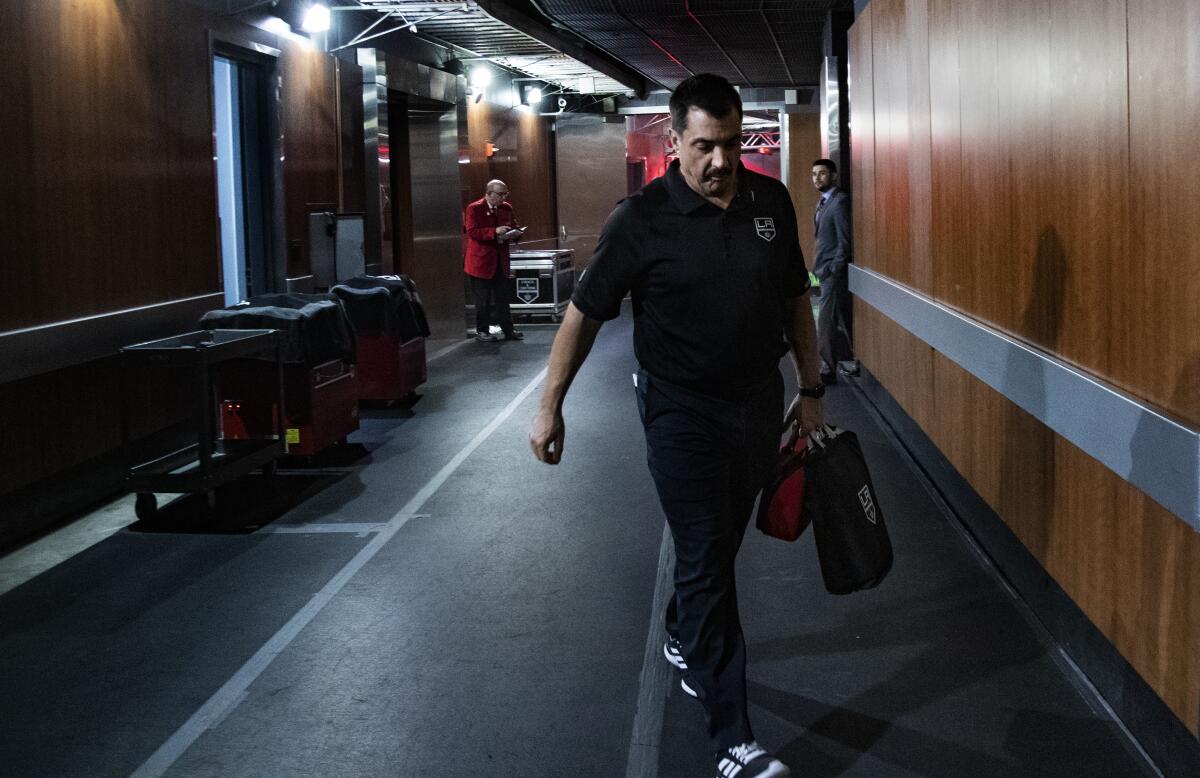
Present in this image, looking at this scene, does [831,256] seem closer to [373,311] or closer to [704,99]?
[373,311]

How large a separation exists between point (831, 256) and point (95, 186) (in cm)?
628

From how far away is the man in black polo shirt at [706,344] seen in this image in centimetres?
334

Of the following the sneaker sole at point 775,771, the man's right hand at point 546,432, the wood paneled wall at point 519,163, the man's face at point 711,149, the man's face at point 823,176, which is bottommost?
the sneaker sole at point 775,771

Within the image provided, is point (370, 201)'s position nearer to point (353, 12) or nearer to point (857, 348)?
point (353, 12)

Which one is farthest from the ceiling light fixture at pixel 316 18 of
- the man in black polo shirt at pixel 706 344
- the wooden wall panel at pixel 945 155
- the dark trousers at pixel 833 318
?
the man in black polo shirt at pixel 706 344

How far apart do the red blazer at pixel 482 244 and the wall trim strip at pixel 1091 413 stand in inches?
360

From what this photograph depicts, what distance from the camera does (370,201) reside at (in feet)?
40.5

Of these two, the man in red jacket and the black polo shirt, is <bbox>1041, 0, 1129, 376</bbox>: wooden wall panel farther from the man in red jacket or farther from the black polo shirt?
the man in red jacket

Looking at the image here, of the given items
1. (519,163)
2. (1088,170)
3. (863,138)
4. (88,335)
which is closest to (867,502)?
(1088,170)

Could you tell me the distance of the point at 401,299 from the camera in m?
10.1

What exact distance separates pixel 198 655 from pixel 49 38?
3.83 meters

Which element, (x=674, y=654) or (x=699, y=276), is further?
(x=674, y=654)

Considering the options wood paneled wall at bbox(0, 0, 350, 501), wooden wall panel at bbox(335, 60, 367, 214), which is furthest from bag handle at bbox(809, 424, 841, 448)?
wooden wall panel at bbox(335, 60, 367, 214)

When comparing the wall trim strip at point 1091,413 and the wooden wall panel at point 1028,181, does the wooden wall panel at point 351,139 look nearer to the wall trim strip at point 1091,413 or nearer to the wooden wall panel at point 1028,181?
the wall trim strip at point 1091,413
